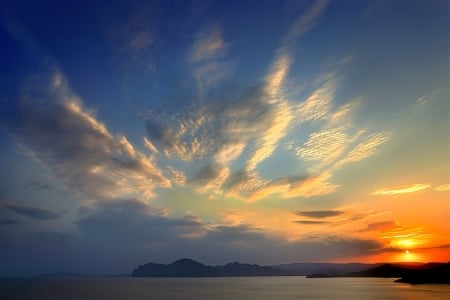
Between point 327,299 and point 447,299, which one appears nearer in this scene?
point 447,299

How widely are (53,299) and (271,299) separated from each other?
286ft

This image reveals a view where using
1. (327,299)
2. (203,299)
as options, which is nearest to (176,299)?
(203,299)

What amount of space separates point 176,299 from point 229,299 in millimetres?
21280

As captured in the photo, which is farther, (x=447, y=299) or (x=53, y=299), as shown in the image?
(x=53, y=299)

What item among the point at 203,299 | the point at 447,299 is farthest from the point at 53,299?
the point at 447,299

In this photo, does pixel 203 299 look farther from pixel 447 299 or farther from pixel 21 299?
pixel 447 299

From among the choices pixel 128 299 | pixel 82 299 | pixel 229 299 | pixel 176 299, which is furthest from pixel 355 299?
pixel 82 299

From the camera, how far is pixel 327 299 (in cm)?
13900

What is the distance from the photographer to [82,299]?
452 ft

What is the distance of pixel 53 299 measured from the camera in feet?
455

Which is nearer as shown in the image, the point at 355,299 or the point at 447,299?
the point at 447,299

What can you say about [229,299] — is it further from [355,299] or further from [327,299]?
[355,299]

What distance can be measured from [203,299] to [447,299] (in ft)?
291

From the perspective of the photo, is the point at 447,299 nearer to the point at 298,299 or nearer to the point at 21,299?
the point at 298,299
